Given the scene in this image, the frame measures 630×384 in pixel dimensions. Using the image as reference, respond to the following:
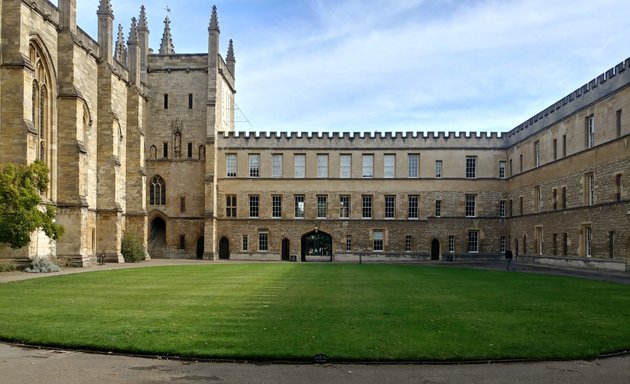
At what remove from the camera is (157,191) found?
51250 mm

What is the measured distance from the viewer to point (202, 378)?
27.4ft

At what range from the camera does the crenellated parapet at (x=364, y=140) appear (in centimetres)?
5178

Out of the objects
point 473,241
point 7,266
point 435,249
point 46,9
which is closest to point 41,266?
point 7,266

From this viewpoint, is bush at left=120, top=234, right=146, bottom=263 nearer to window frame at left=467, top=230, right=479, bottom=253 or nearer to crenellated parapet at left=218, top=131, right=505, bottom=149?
crenellated parapet at left=218, top=131, right=505, bottom=149

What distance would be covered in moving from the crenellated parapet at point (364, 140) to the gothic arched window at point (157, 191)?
5987 millimetres

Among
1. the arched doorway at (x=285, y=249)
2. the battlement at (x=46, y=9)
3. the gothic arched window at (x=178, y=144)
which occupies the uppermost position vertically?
the battlement at (x=46, y=9)

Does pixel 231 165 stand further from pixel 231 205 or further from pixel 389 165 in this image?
pixel 389 165

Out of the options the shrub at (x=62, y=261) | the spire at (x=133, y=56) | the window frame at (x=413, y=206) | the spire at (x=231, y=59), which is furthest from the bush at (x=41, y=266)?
the spire at (x=231, y=59)

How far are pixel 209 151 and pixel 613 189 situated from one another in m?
30.2

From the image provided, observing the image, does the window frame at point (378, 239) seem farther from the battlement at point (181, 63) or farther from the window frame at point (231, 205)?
the battlement at point (181, 63)

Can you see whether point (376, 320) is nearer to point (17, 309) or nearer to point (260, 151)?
point (17, 309)

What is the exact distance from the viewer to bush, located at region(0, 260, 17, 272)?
27422mm

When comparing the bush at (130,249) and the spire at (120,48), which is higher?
the spire at (120,48)

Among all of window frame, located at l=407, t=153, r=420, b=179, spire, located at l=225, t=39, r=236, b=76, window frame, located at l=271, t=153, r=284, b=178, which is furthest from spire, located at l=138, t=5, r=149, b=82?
window frame, located at l=407, t=153, r=420, b=179
